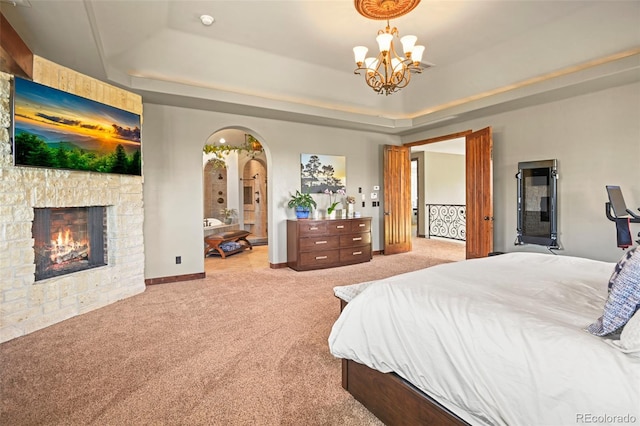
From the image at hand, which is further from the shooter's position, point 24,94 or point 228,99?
point 228,99

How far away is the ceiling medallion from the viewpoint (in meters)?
2.97

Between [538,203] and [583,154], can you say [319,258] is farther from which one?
[583,154]

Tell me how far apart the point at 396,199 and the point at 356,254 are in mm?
1705

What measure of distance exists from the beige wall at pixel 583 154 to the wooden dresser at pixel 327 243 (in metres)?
2.36

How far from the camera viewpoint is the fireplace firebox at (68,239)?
3141 mm

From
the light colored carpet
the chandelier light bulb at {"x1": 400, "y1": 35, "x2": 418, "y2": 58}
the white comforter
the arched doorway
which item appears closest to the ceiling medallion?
the chandelier light bulb at {"x1": 400, "y1": 35, "x2": 418, "y2": 58}

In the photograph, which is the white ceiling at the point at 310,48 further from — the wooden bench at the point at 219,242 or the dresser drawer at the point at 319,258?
the wooden bench at the point at 219,242

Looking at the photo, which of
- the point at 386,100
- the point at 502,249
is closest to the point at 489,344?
the point at 502,249

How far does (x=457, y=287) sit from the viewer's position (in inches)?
65.0

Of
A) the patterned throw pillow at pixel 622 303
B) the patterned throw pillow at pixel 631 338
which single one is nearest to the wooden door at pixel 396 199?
the patterned throw pillow at pixel 622 303

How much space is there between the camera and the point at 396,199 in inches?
264

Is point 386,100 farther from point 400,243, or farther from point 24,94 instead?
point 24,94

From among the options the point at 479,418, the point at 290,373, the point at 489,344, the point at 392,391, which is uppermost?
the point at 489,344

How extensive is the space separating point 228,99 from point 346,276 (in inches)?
123
